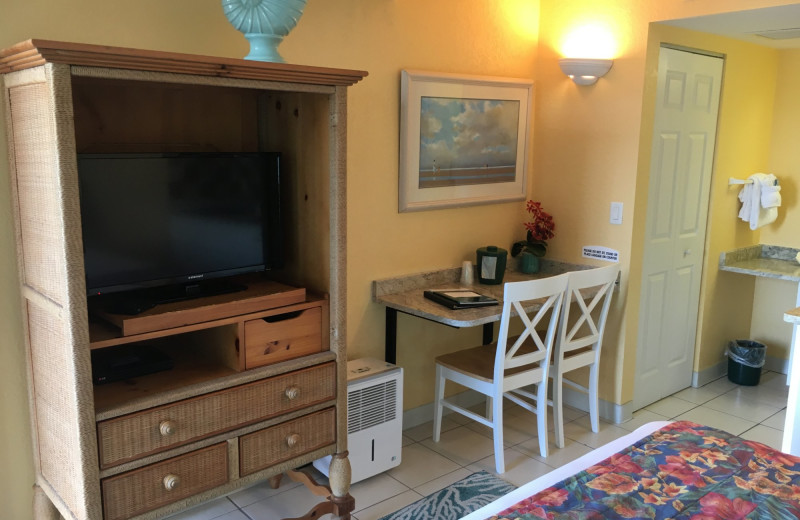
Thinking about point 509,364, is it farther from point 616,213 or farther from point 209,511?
point 209,511

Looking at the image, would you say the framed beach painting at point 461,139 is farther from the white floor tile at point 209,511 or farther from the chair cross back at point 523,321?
the white floor tile at point 209,511

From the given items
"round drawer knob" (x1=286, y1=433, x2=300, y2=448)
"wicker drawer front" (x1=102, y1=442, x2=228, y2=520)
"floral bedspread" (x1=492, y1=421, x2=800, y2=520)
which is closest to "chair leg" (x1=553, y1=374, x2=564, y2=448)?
"floral bedspread" (x1=492, y1=421, x2=800, y2=520)

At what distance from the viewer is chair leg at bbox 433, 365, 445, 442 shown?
3289mm

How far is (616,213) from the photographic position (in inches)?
138

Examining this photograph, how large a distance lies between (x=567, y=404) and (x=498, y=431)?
970 mm

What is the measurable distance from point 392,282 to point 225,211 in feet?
3.74

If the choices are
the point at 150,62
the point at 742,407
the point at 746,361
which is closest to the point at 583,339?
the point at 742,407

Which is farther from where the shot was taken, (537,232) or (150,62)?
(537,232)

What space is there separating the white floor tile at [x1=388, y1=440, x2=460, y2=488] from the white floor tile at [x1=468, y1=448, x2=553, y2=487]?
5.1 inches

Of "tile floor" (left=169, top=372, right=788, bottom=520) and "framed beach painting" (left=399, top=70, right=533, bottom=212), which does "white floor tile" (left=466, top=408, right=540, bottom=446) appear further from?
"framed beach painting" (left=399, top=70, right=533, bottom=212)

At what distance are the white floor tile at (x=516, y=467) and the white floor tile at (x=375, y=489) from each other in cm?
39

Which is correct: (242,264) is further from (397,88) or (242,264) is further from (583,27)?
(583,27)

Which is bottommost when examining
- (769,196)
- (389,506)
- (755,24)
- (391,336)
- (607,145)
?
(389,506)

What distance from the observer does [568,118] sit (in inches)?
144
